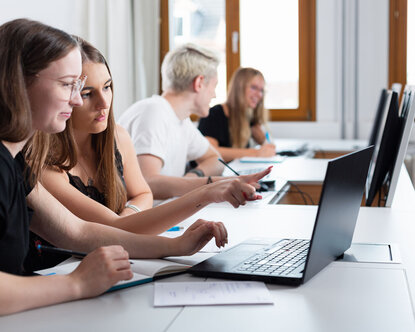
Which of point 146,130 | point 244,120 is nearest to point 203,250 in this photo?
point 146,130

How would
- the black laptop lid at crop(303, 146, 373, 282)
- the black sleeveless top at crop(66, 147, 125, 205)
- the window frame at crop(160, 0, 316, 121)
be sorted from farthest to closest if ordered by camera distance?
1. the window frame at crop(160, 0, 316, 121)
2. the black sleeveless top at crop(66, 147, 125, 205)
3. the black laptop lid at crop(303, 146, 373, 282)

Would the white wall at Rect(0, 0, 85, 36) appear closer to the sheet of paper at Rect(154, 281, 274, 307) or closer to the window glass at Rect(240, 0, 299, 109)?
the window glass at Rect(240, 0, 299, 109)

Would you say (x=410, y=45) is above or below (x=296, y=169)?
above

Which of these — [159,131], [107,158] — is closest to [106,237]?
[107,158]


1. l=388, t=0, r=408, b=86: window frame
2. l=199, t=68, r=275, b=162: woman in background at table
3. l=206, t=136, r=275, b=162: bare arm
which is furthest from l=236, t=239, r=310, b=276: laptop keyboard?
l=388, t=0, r=408, b=86: window frame

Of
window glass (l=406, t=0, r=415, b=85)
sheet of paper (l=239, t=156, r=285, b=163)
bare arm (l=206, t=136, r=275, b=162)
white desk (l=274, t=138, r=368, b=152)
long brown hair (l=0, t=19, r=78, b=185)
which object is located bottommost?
white desk (l=274, t=138, r=368, b=152)

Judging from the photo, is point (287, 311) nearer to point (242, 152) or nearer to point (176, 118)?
point (176, 118)

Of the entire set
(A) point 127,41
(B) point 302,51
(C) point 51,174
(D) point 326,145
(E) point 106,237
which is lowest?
(D) point 326,145

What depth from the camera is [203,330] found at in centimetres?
92

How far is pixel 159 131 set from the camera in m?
2.67

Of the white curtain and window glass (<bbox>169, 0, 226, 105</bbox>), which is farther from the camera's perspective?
window glass (<bbox>169, 0, 226, 105</bbox>)

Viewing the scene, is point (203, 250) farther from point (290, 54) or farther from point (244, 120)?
point (290, 54)

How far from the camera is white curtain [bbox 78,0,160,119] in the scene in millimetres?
4695

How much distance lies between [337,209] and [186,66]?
1.81 metres
